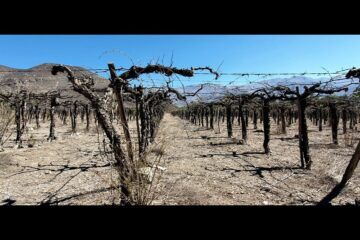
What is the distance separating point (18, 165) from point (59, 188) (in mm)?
4058
